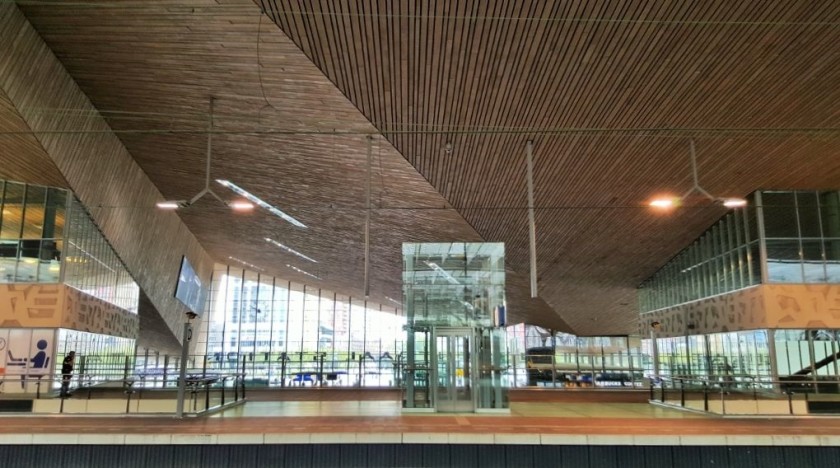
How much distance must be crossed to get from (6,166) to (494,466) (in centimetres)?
1518

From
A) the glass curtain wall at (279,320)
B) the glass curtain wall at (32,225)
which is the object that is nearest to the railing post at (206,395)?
the glass curtain wall at (32,225)

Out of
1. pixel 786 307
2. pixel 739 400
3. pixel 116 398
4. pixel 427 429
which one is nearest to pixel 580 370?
pixel 786 307

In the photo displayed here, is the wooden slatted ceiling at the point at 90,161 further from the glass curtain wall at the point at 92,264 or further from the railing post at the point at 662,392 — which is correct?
the railing post at the point at 662,392

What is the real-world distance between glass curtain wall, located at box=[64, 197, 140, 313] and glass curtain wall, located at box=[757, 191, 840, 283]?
19586 millimetres

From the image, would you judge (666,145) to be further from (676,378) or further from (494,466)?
(494,466)

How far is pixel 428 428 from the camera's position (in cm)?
1012

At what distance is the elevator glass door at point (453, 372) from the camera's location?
14.3 m

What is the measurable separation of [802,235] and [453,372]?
35.7ft

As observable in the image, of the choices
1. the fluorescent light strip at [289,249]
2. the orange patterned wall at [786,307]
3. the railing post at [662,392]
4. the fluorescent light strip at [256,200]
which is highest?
the fluorescent light strip at [256,200]

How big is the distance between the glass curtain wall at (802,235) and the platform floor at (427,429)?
5.57m

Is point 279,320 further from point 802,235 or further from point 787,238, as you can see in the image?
point 802,235

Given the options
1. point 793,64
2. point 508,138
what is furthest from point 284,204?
point 793,64

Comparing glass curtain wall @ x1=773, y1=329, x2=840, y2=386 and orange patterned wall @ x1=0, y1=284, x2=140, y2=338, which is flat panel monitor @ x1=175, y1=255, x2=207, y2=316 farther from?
glass curtain wall @ x1=773, y1=329, x2=840, y2=386

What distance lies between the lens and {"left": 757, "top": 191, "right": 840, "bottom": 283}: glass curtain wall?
17.1m
